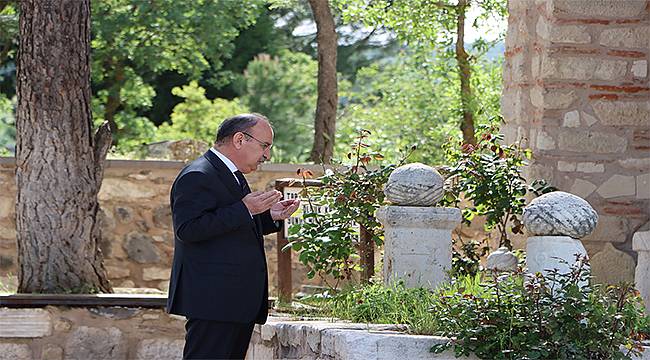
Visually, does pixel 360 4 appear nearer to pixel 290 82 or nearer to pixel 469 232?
pixel 469 232

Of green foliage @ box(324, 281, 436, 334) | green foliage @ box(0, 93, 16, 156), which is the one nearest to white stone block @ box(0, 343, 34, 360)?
green foliage @ box(324, 281, 436, 334)

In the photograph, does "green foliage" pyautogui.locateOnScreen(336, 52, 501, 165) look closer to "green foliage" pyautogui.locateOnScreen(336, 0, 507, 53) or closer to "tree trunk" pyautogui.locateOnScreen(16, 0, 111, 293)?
"green foliage" pyautogui.locateOnScreen(336, 0, 507, 53)

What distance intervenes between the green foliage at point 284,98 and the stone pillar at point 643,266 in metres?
13.1

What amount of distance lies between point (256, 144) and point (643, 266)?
2312mm

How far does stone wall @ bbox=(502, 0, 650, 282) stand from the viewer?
8000 mm

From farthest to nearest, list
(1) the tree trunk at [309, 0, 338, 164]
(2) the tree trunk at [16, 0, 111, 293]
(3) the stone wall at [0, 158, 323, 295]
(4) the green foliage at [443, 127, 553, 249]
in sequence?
1. (1) the tree trunk at [309, 0, 338, 164]
2. (3) the stone wall at [0, 158, 323, 295]
3. (2) the tree trunk at [16, 0, 111, 293]
4. (4) the green foliage at [443, 127, 553, 249]

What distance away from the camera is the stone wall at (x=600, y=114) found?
26.2ft

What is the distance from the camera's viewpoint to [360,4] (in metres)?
12.6

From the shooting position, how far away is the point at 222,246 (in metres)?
5.32

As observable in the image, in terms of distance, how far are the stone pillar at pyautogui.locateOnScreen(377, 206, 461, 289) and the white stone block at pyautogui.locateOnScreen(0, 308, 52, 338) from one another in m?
2.21

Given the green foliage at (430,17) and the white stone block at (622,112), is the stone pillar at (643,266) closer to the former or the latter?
the white stone block at (622,112)

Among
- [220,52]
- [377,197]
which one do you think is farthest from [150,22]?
[377,197]

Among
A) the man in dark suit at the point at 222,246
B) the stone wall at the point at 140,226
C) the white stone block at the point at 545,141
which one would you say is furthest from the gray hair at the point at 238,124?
the stone wall at the point at 140,226

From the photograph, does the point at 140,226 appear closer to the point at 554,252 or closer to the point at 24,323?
the point at 24,323
